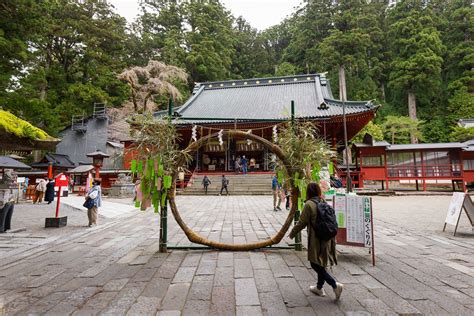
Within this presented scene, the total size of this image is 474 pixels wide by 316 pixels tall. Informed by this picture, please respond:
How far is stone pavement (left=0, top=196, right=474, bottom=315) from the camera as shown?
8.69 feet

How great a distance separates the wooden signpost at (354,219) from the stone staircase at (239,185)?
12.8m

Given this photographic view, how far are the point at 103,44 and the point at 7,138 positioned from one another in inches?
1296

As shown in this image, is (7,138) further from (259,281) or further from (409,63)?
(409,63)

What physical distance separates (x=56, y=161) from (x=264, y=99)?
68.6ft

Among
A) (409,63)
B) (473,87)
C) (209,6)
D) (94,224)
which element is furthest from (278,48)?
(94,224)

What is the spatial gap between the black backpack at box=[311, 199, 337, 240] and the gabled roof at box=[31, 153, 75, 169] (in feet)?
91.9

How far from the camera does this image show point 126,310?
8.50 feet

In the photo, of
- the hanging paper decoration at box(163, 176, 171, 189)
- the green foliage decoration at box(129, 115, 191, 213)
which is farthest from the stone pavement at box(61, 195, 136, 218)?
the hanging paper decoration at box(163, 176, 171, 189)

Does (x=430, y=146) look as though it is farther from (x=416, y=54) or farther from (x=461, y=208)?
(x=416, y=54)

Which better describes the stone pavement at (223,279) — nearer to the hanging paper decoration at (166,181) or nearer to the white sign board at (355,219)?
the white sign board at (355,219)

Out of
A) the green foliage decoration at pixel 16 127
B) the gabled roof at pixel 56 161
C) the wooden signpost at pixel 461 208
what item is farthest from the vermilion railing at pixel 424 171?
the gabled roof at pixel 56 161

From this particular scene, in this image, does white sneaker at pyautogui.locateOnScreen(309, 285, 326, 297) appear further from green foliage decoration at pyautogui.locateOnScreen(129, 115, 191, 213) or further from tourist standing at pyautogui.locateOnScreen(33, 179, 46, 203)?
tourist standing at pyautogui.locateOnScreen(33, 179, 46, 203)

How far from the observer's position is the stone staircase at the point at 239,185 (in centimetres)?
1766

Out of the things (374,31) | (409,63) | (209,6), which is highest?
(209,6)
